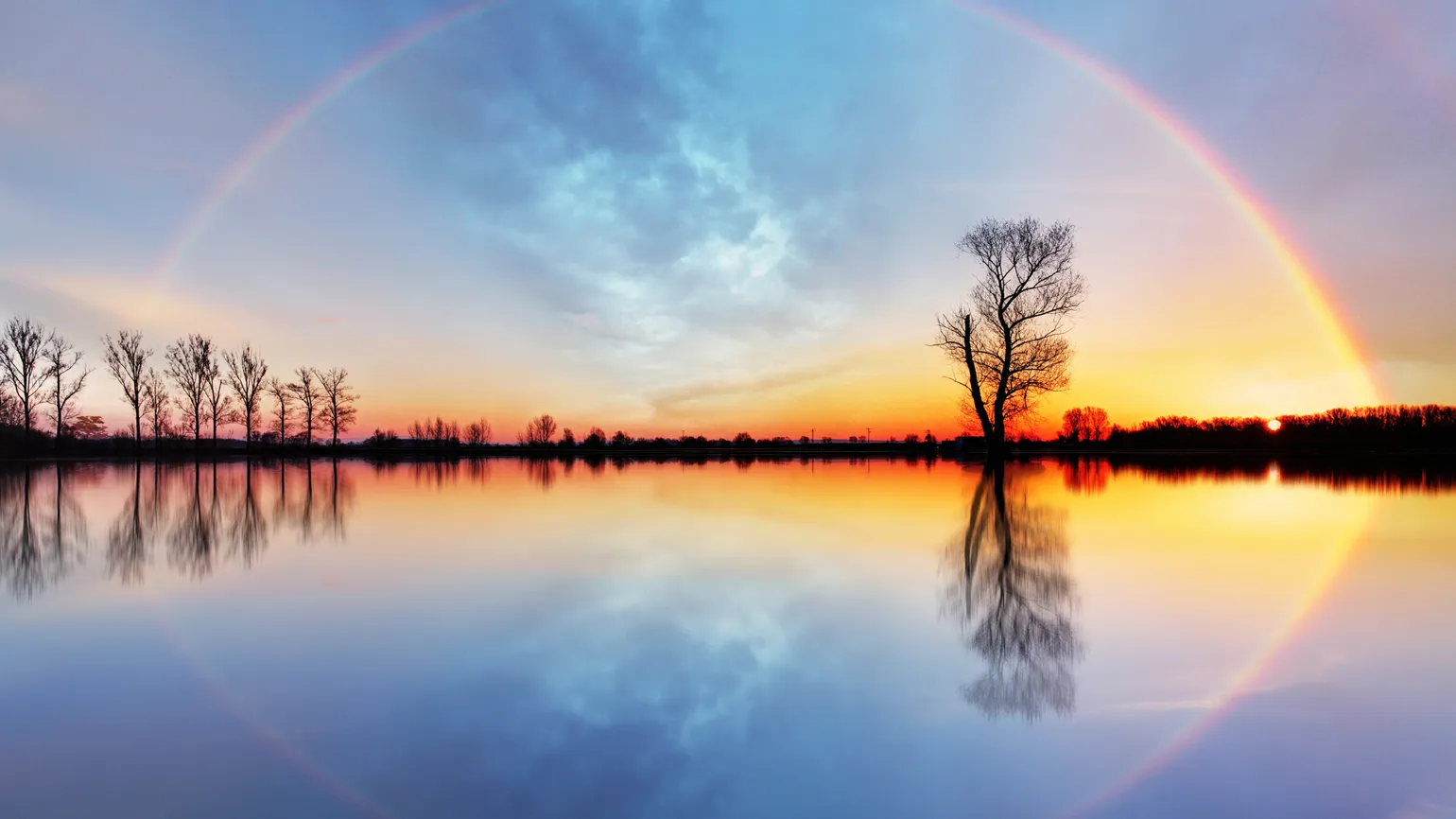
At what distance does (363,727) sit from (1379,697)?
15.0ft

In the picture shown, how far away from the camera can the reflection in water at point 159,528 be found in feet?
20.9

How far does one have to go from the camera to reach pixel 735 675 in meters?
3.47

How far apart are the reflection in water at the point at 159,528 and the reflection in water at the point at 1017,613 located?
6.37 meters

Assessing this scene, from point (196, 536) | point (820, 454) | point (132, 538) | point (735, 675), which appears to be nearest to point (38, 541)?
point (132, 538)

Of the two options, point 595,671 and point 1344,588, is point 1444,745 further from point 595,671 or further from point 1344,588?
point 595,671

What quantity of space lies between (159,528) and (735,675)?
9.16 metres

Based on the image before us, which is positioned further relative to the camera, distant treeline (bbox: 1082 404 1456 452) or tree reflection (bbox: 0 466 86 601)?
distant treeline (bbox: 1082 404 1456 452)

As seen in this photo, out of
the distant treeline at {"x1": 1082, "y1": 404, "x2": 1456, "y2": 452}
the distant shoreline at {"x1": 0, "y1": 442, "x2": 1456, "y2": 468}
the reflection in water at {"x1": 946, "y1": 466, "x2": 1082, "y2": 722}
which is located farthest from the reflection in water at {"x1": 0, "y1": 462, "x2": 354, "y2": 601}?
the distant treeline at {"x1": 1082, "y1": 404, "x2": 1456, "y2": 452}

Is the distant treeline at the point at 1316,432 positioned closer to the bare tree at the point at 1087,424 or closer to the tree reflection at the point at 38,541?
the bare tree at the point at 1087,424

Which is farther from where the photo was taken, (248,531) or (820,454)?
(820,454)

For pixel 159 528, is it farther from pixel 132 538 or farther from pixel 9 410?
pixel 9 410

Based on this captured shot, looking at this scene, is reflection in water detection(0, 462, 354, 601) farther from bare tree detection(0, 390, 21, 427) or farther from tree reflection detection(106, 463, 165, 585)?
bare tree detection(0, 390, 21, 427)

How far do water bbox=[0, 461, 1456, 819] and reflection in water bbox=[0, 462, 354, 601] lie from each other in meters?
0.10

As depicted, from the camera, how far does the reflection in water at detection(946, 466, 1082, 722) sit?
3244 mm
